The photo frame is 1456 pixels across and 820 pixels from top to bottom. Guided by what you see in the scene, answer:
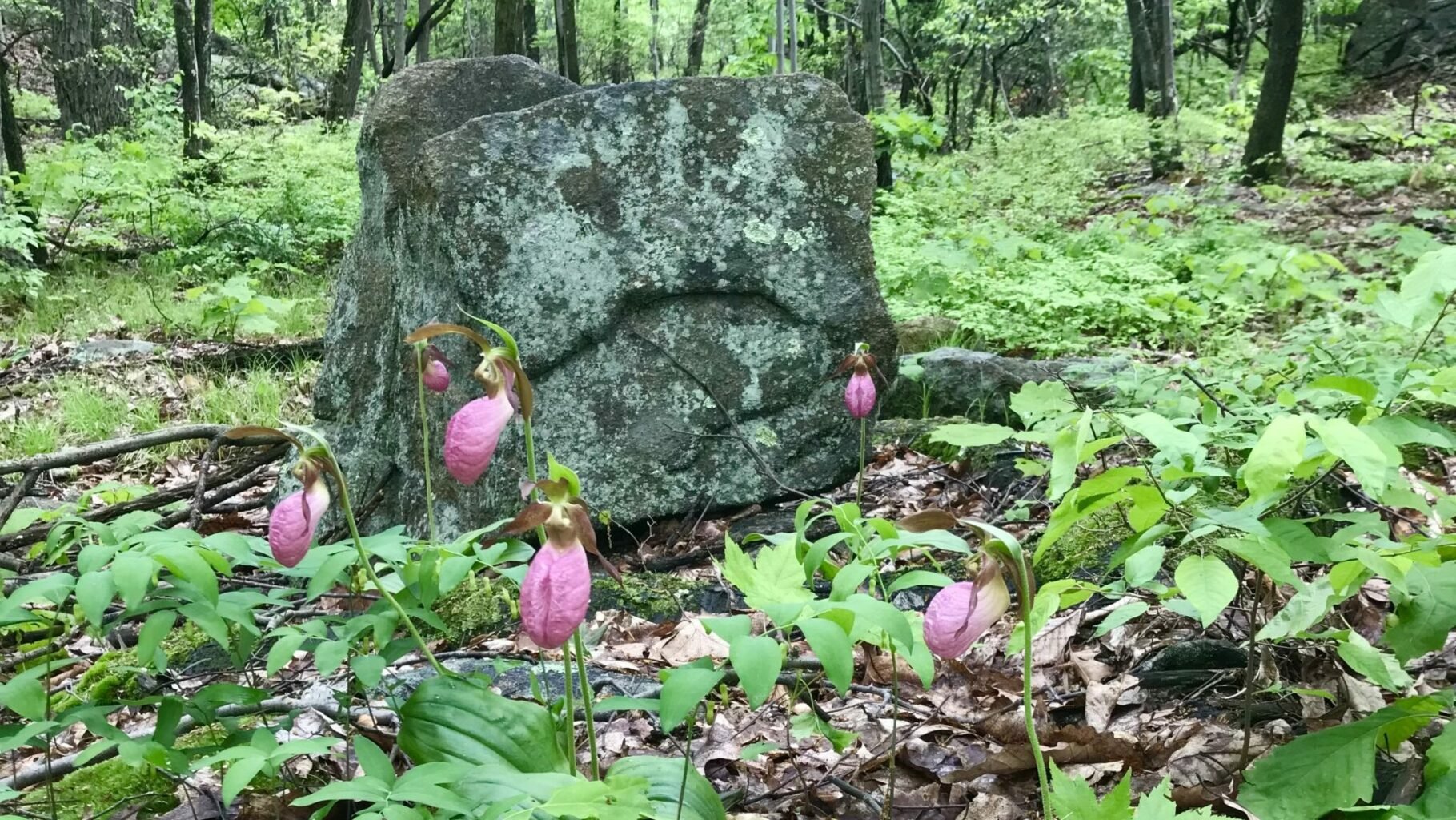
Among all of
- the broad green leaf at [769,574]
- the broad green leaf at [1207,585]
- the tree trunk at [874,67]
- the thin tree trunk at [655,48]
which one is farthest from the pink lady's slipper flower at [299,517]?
the thin tree trunk at [655,48]

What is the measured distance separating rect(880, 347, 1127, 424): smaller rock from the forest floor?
0.38 metres

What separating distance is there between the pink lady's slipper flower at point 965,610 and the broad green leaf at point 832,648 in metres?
0.12

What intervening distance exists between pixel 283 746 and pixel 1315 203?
30.1ft

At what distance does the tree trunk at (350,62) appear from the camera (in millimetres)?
13242

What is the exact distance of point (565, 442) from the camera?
330cm

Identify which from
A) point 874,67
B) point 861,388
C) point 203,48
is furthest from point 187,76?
point 861,388

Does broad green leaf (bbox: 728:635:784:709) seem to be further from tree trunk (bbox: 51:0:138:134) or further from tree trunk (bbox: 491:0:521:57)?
tree trunk (bbox: 51:0:138:134)

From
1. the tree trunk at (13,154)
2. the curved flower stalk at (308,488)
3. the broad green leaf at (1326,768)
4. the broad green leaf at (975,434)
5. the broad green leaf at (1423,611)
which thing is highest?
the tree trunk at (13,154)

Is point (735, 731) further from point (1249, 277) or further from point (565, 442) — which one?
point (1249, 277)

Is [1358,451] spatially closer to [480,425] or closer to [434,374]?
[480,425]

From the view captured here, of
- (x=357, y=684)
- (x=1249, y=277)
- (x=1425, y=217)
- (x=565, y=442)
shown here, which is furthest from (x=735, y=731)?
(x=1425, y=217)

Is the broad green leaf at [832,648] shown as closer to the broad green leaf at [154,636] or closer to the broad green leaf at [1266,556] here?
the broad green leaf at [1266,556]

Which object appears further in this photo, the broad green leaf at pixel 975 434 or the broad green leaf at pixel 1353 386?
the broad green leaf at pixel 975 434

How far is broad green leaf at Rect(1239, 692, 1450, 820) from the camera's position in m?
1.38
